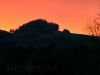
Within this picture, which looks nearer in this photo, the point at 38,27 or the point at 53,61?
the point at 53,61

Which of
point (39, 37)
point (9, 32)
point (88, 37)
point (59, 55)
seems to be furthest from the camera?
point (9, 32)

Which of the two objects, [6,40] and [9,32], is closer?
[6,40]

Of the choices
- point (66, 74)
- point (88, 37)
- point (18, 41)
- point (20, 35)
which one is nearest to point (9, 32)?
point (20, 35)

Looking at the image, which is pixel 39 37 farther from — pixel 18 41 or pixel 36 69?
pixel 36 69

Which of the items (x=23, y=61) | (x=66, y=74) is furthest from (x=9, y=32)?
(x=66, y=74)

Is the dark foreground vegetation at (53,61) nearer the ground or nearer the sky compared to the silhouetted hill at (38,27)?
nearer the ground

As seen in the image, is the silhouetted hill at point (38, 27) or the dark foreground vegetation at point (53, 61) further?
the silhouetted hill at point (38, 27)

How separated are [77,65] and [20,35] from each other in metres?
43.9

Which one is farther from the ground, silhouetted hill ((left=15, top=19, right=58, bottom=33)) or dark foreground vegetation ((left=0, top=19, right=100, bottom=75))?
silhouetted hill ((left=15, top=19, right=58, bottom=33))

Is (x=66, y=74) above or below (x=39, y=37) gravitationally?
below

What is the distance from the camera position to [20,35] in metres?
114

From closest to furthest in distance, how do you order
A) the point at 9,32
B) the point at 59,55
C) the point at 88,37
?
1. the point at 59,55
2. the point at 88,37
3. the point at 9,32

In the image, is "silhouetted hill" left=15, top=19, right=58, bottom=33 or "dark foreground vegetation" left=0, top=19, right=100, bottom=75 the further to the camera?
"silhouetted hill" left=15, top=19, right=58, bottom=33

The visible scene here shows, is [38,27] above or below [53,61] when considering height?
above
